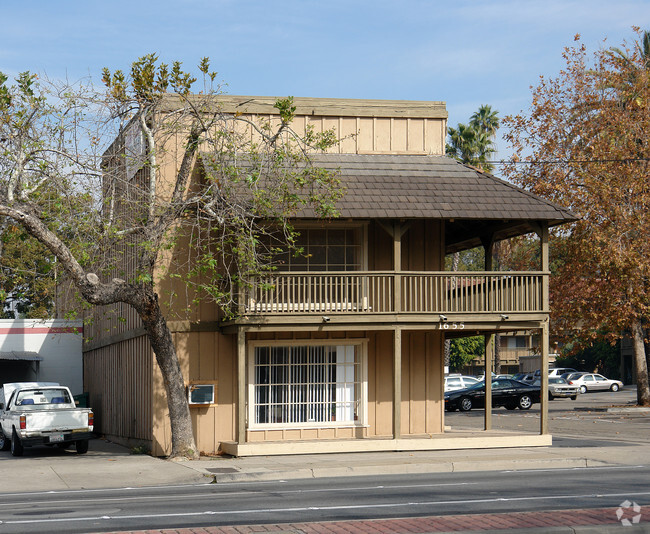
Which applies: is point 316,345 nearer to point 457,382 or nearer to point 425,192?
point 425,192

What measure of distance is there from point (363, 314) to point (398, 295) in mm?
931

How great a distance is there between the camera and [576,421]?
32469 mm

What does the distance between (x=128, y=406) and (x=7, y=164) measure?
29.8ft

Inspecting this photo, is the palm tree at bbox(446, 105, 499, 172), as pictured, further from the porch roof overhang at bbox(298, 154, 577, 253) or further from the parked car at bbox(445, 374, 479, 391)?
the porch roof overhang at bbox(298, 154, 577, 253)

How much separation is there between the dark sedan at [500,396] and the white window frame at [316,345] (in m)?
16.4

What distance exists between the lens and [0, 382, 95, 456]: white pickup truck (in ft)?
73.0

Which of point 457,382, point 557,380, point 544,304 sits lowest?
point 557,380

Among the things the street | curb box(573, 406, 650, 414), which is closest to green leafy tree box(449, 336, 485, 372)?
curb box(573, 406, 650, 414)

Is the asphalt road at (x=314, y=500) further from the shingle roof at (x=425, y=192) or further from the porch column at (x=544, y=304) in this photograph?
the shingle roof at (x=425, y=192)

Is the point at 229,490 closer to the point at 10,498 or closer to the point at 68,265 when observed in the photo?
the point at 10,498

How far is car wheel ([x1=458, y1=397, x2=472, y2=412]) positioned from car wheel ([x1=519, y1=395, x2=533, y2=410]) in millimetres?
2133

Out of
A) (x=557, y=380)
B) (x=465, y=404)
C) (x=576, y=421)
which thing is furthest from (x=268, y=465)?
(x=557, y=380)

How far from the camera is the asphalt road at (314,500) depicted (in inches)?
442

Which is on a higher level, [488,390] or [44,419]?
[488,390]
